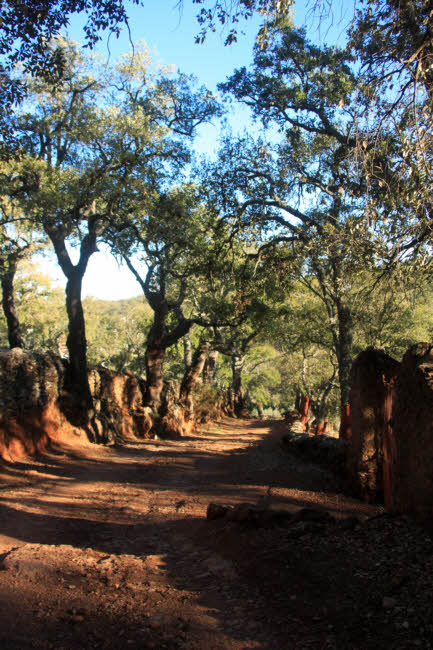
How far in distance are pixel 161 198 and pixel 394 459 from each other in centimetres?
1156

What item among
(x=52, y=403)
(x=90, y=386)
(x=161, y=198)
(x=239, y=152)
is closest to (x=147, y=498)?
(x=52, y=403)

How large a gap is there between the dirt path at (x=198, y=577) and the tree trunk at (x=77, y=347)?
5823 mm

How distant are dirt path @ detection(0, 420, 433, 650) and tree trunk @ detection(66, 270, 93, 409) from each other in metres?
5.82

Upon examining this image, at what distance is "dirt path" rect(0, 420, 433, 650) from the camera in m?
2.96

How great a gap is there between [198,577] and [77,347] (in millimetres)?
9813

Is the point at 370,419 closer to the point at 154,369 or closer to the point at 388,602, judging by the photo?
the point at 388,602

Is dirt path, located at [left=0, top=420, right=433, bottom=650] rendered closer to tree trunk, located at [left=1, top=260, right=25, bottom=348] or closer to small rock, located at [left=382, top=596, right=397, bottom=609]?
small rock, located at [left=382, top=596, right=397, bottom=609]

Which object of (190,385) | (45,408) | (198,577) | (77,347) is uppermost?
(77,347)

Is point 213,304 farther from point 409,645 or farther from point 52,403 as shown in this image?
point 409,645

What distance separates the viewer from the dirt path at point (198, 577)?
296 cm

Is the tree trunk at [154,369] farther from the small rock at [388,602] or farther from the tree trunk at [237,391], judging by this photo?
the tree trunk at [237,391]

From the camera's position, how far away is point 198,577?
3.98 metres

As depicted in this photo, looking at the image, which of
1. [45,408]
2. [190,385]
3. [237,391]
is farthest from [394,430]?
[237,391]

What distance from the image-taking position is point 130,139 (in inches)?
538
